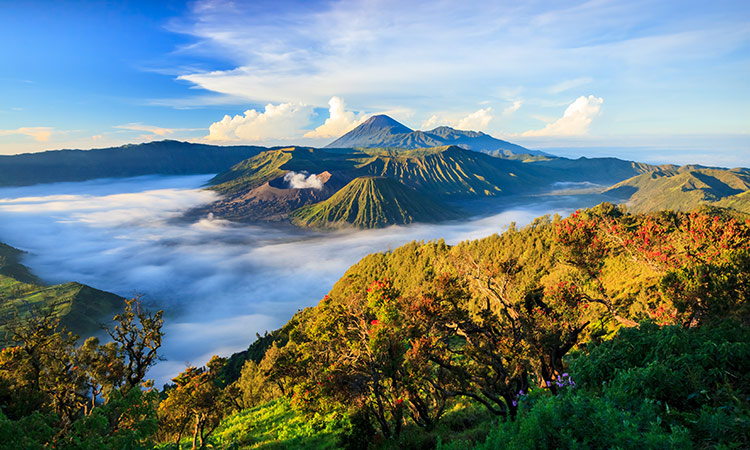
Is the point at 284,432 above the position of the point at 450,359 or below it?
below

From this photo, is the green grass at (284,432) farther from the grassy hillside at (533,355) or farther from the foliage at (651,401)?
the foliage at (651,401)

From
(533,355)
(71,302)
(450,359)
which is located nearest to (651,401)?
(533,355)

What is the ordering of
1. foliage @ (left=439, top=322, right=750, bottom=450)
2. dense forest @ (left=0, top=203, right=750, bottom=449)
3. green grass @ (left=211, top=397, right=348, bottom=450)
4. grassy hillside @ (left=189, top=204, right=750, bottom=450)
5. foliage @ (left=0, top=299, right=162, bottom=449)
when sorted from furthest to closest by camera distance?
green grass @ (left=211, top=397, right=348, bottom=450), foliage @ (left=0, top=299, right=162, bottom=449), dense forest @ (left=0, top=203, right=750, bottom=449), grassy hillside @ (left=189, top=204, right=750, bottom=450), foliage @ (left=439, top=322, right=750, bottom=450)

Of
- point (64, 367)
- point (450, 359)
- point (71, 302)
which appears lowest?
point (71, 302)

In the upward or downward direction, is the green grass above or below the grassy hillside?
below

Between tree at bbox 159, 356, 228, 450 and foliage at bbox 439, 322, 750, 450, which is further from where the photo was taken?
tree at bbox 159, 356, 228, 450

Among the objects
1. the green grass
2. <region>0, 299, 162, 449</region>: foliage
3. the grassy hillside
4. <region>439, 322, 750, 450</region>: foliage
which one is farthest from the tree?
<region>439, 322, 750, 450</region>: foliage

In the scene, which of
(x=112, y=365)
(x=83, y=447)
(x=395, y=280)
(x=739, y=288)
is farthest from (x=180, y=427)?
(x=395, y=280)

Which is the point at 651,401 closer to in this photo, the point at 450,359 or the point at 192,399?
the point at 450,359

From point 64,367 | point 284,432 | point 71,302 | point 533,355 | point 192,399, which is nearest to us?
point 533,355

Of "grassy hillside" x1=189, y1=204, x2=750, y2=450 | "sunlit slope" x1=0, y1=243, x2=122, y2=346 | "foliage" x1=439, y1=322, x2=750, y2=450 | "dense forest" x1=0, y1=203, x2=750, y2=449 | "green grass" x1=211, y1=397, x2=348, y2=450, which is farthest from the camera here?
"sunlit slope" x1=0, y1=243, x2=122, y2=346

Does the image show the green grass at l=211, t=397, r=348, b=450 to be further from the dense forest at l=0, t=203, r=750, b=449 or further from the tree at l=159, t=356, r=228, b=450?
the tree at l=159, t=356, r=228, b=450

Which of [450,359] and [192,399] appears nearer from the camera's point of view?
[450,359]

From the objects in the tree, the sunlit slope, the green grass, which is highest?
the tree
